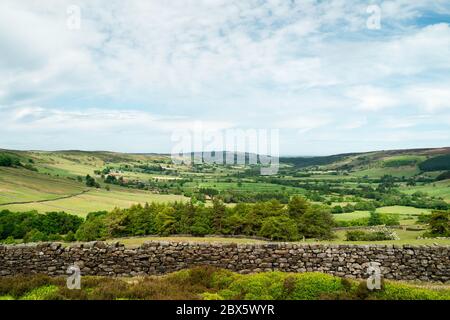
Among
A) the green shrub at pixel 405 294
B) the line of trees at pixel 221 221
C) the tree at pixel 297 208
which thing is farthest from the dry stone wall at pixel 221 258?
the tree at pixel 297 208

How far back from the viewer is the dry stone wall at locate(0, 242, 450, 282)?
42.8ft

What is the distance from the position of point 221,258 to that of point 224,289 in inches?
133

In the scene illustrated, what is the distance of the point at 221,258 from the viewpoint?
1349cm

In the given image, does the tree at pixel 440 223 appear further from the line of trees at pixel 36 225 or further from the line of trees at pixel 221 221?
the line of trees at pixel 36 225

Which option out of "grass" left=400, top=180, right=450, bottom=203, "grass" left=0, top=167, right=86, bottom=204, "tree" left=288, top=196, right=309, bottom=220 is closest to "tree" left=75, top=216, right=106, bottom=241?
"tree" left=288, top=196, right=309, bottom=220

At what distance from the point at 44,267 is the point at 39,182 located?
379ft

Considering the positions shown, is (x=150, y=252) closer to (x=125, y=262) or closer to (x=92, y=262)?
(x=125, y=262)

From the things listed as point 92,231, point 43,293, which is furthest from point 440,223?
point 92,231

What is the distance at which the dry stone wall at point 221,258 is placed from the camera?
13039mm

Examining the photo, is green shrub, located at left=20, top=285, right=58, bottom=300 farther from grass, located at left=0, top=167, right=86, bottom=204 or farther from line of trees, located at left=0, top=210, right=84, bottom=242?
grass, located at left=0, top=167, right=86, bottom=204

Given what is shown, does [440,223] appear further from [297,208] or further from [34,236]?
[34,236]

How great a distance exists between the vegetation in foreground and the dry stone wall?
2.55 meters
